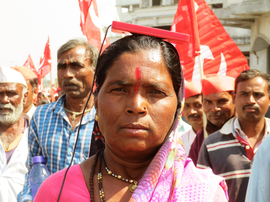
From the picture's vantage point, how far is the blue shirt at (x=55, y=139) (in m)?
2.75

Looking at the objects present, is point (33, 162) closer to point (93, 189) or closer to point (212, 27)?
point (93, 189)

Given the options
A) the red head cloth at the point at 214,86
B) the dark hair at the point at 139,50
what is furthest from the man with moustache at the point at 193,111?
the dark hair at the point at 139,50

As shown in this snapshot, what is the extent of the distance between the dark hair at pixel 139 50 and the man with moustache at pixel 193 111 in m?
3.68

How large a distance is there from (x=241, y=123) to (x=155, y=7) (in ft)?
77.6

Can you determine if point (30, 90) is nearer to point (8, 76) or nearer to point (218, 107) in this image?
point (8, 76)

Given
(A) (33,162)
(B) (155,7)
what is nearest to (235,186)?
(A) (33,162)

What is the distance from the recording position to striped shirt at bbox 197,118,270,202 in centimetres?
317

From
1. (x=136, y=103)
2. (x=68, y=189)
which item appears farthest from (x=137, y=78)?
(x=68, y=189)

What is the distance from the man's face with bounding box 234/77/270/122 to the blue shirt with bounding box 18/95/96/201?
1.62 meters

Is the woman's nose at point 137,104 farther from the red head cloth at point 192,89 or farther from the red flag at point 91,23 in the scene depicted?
the red flag at point 91,23

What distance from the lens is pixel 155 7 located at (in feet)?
85.5

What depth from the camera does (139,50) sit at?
1437 mm

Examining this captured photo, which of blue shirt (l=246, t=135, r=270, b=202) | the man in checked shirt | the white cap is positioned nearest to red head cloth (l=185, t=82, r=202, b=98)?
the man in checked shirt

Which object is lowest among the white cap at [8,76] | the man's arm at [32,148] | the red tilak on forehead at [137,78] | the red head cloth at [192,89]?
the red head cloth at [192,89]
